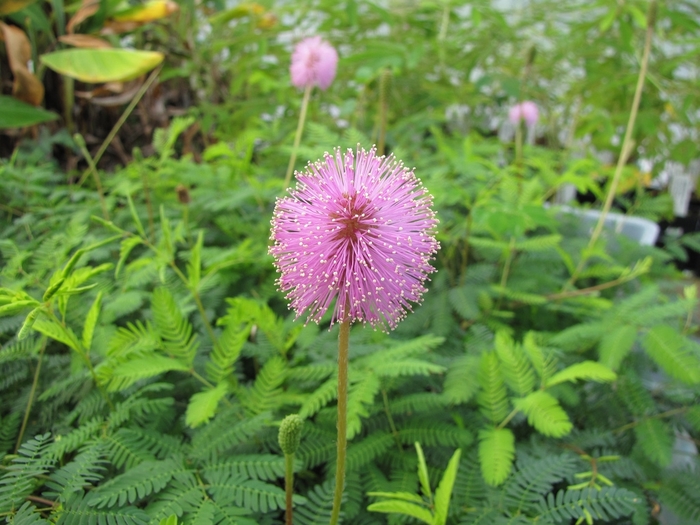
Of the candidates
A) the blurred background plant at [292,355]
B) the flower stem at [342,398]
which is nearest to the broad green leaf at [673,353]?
the blurred background plant at [292,355]

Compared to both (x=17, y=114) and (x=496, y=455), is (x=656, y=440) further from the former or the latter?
(x=17, y=114)

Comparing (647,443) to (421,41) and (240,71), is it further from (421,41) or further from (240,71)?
(240,71)

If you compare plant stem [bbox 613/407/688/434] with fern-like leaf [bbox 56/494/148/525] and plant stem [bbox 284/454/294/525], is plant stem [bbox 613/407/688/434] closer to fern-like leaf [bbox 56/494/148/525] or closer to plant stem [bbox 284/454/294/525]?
plant stem [bbox 284/454/294/525]

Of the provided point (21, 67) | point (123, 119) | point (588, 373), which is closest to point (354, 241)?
point (588, 373)

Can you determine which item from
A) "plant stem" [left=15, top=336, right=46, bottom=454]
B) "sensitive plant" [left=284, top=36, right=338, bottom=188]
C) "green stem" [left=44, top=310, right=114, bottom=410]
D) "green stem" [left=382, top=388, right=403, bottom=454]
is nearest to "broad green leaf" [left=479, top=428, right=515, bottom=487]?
"green stem" [left=382, top=388, right=403, bottom=454]

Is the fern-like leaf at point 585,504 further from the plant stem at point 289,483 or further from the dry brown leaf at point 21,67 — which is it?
the dry brown leaf at point 21,67

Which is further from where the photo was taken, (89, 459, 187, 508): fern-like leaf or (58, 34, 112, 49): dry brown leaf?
(58, 34, 112, 49): dry brown leaf

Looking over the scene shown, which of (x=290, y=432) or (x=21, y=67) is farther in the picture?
(x=21, y=67)
